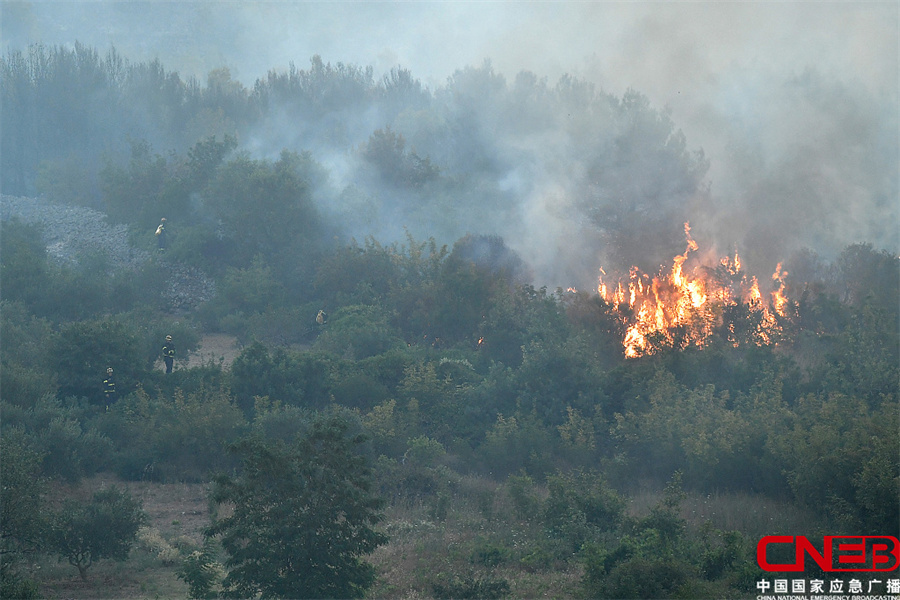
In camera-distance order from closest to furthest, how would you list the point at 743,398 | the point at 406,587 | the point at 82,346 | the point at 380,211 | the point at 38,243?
the point at 406,587, the point at 743,398, the point at 82,346, the point at 38,243, the point at 380,211

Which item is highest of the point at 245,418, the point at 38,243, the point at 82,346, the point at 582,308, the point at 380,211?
the point at 380,211

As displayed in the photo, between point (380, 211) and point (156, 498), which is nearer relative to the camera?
point (156, 498)

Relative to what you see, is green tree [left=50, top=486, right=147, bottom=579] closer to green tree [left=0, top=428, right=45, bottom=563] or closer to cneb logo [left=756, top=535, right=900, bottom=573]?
green tree [left=0, top=428, right=45, bottom=563]

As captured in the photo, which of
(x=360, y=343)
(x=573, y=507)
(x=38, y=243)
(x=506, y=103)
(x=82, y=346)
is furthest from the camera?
(x=506, y=103)

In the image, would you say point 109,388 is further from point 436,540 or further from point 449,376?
point 436,540

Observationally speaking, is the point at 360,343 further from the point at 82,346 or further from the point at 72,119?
the point at 72,119

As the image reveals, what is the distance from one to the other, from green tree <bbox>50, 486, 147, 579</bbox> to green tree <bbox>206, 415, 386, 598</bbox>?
3448 millimetres

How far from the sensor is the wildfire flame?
23.0 meters

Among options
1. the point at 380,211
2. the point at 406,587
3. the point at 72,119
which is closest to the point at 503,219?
the point at 380,211

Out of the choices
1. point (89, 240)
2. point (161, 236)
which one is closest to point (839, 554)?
point (161, 236)

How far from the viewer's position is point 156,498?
1803 centimetres

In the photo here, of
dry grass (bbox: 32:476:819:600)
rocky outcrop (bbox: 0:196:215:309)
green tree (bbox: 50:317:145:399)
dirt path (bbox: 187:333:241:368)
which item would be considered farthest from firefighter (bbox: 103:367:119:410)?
rocky outcrop (bbox: 0:196:215:309)

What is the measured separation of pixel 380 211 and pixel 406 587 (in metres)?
24.7

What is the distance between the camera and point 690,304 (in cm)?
2575
